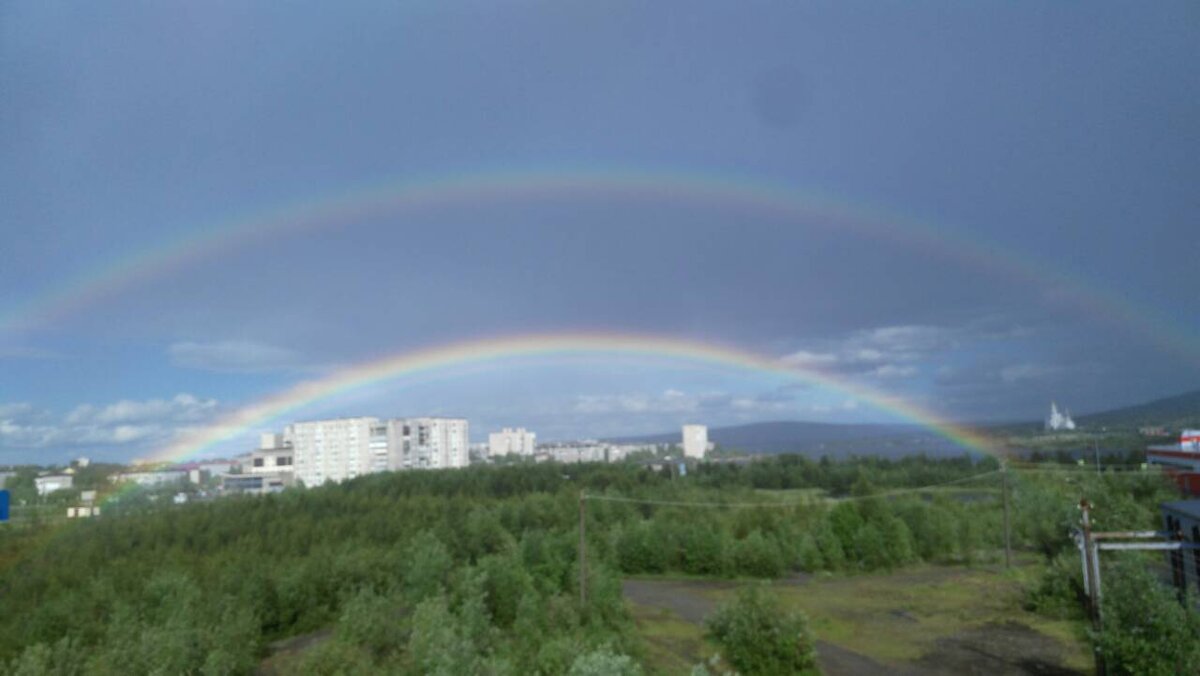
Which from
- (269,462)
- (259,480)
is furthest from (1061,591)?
(269,462)

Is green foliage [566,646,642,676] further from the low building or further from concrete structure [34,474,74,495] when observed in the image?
the low building

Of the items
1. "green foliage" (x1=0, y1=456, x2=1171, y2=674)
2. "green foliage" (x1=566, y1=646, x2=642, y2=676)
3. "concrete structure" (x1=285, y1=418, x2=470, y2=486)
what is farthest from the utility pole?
"concrete structure" (x1=285, y1=418, x2=470, y2=486)

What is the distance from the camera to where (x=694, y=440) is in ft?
366

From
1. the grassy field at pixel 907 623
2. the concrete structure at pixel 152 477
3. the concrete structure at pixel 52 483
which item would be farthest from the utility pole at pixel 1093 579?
the concrete structure at pixel 152 477

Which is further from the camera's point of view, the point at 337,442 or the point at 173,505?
the point at 337,442

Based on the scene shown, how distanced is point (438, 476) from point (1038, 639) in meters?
45.0

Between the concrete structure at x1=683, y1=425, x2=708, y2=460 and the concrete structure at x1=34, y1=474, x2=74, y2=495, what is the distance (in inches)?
3063

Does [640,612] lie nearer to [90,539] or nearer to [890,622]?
[890,622]

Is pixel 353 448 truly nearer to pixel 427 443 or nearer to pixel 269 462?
pixel 427 443

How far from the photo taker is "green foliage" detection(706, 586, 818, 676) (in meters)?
16.2

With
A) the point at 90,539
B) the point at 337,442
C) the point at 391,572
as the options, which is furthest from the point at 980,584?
the point at 337,442

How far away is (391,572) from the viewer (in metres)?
29.2

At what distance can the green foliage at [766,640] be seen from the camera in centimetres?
1619

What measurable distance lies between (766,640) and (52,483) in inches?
2275
